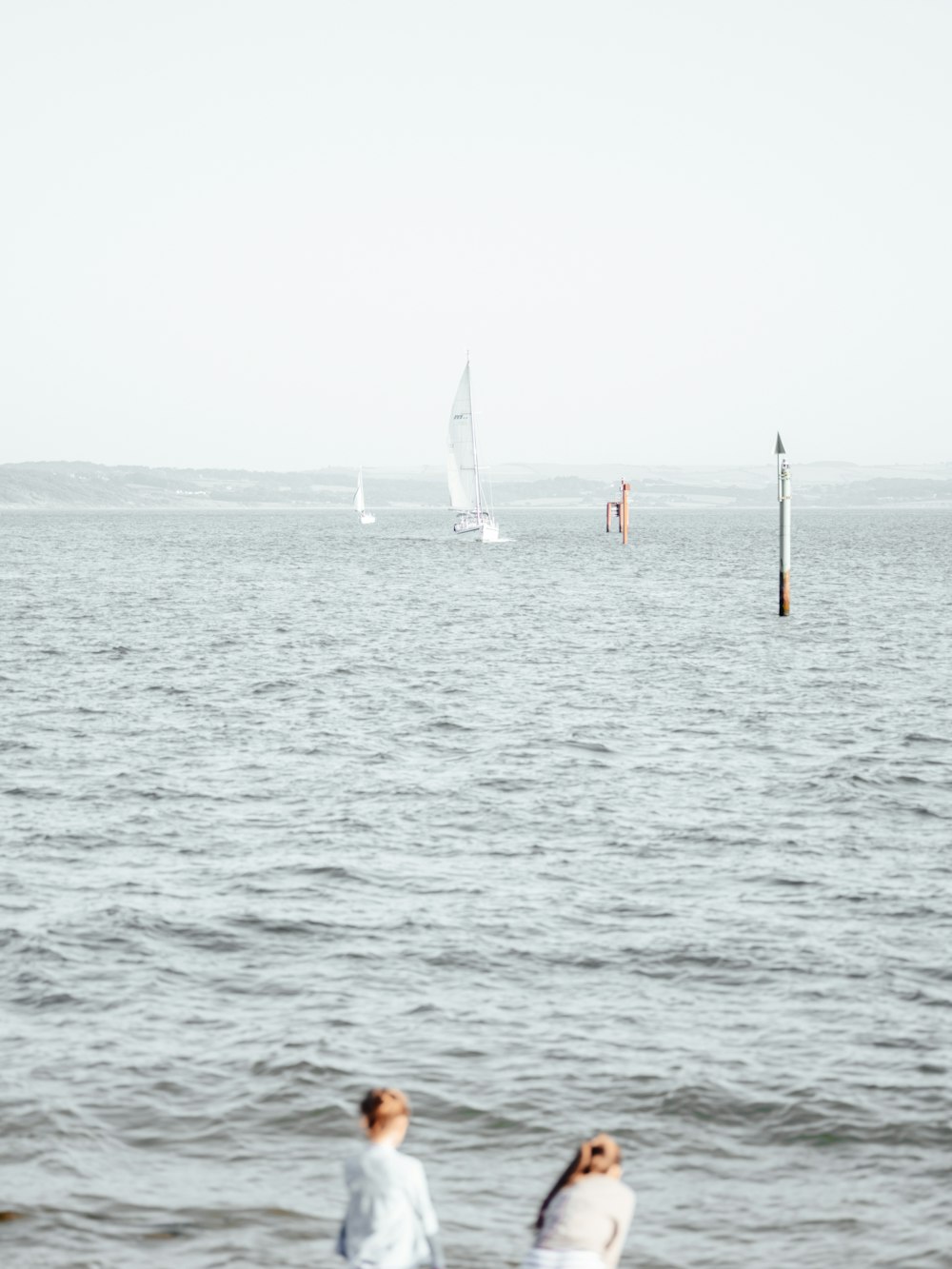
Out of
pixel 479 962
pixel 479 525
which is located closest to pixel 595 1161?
pixel 479 962

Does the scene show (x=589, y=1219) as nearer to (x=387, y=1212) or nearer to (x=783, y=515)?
(x=387, y=1212)

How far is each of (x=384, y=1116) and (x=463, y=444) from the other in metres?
127

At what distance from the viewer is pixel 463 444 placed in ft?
441

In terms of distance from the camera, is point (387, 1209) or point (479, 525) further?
point (479, 525)

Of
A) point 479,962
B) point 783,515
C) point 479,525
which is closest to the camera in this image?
point 479,962

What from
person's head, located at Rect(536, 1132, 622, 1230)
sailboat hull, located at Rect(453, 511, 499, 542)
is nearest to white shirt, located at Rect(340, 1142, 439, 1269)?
person's head, located at Rect(536, 1132, 622, 1230)

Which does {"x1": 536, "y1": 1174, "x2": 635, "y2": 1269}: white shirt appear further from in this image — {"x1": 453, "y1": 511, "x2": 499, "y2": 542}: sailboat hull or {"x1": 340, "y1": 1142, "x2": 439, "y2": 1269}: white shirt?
{"x1": 453, "y1": 511, "x2": 499, "y2": 542}: sailboat hull

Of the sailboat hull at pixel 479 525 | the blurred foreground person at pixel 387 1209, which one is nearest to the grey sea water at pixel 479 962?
the blurred foreground person at pixel 387 1209

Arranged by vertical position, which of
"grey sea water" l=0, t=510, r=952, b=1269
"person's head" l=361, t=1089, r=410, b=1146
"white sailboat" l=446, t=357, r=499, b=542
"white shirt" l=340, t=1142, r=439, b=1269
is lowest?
"grey sea water" l=0, t=510, r=952, b=1269

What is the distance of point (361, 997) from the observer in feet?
58.3

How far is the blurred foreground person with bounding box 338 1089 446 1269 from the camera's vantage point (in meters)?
8.70

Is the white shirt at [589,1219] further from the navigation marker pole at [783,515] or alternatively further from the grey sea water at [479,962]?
the navigation marker pole at [783,515]

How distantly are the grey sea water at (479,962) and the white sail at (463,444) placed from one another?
89474 mm

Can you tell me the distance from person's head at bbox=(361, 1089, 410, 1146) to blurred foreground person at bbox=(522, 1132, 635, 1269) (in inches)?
39.1
